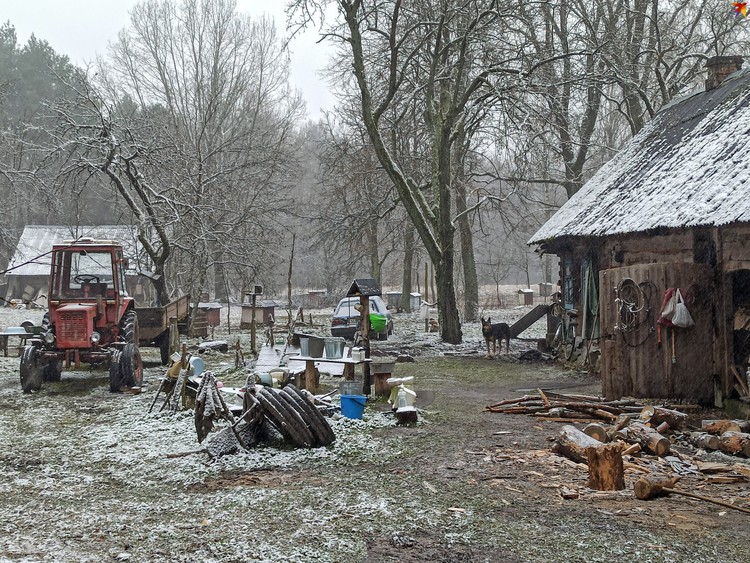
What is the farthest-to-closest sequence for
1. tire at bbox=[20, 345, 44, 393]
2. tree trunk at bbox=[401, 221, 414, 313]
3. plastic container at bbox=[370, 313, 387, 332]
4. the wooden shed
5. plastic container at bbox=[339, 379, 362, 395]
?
tree trunk at bbox=[401, 221, 414, 313]
plastic container at bbox=[370, 313, 387, 332]
tire at bbox=[20, 345, 44, 393]
the wooden shed
plastic container at bbox=[339, 379, 362, 395]

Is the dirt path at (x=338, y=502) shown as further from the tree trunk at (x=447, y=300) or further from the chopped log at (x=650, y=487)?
the tree trunk at (x=447, y=300)

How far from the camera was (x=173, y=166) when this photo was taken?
881 inches

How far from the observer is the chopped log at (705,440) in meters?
7.74

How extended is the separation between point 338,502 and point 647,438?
3.59 meters

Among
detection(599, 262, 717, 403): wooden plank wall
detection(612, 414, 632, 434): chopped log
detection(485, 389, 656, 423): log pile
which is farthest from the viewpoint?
detection(599, 262, 717, 403): wooden plank wall

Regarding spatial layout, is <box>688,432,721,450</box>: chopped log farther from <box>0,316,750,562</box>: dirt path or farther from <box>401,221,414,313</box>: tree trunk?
<box>401,221,414,313</box>: tree trunk

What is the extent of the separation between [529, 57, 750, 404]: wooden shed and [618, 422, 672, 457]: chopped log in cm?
242

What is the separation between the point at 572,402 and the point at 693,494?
13.8ft

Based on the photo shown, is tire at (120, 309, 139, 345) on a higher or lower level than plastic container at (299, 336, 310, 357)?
higher

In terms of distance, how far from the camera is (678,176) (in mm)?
11352

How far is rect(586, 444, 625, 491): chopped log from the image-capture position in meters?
6.29

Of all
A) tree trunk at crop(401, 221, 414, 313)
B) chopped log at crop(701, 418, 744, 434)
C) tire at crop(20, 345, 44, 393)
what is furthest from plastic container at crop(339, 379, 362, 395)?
tree trunk at crop(401, 221, 414, 313)

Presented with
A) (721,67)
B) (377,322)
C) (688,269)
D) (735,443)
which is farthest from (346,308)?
(735,443)

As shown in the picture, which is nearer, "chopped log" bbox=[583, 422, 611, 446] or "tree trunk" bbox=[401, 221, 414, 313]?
"chopped log" bbox=[583, 422, 611, 446]
